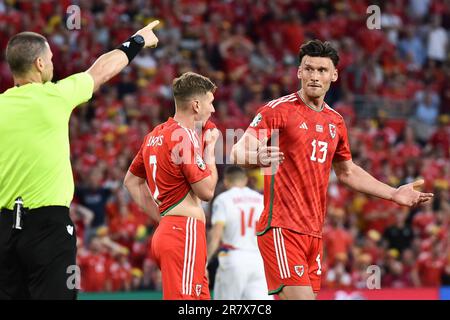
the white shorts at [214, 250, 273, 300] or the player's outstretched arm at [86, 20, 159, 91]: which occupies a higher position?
the player's outstretched arm at [86, 20, 159, 91]

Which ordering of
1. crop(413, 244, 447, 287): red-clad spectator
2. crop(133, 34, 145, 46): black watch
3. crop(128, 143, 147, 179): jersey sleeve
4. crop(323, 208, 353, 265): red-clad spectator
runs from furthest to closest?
crop(413, 244, 447, 287): red-clad spectator → crop(323, 208, 353, 265): red-clad spectator → crop(128, 143, 147, 179): jersey sleeve → crop(133, 34, 145, 46): black watch

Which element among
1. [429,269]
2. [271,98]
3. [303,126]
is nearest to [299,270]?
[303,126]

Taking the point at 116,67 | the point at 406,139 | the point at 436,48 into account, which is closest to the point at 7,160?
the point at 116,67

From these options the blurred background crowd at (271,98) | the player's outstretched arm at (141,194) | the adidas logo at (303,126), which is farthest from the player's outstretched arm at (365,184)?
the blurred background crowd at (271,98)

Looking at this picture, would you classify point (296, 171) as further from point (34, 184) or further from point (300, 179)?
point (34, 184)

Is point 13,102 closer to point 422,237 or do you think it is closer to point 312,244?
point 312,244

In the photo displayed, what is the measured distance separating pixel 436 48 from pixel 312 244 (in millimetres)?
15827

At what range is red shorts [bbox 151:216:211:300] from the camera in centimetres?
738

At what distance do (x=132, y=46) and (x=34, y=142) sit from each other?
3.26 ft

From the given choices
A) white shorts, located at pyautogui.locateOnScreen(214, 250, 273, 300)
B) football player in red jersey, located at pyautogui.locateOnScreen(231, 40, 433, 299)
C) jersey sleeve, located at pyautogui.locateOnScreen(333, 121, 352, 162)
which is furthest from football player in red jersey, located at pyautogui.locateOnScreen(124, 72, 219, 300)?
white shorts, located at pyautogui.locateOnScreen(214, 250, 273, 300)

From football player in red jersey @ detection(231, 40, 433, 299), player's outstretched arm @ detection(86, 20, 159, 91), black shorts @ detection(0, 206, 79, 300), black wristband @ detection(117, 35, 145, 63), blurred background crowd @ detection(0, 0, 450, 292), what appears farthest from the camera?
blurred background crowd @ detection(0, 0, 450, 292)

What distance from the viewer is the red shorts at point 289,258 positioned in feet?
24.3

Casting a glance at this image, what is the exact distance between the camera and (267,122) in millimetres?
7520

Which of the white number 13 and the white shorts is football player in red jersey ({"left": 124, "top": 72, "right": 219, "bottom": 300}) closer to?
the white number 13
